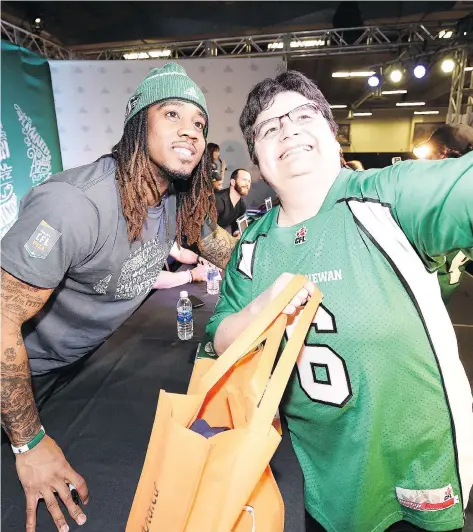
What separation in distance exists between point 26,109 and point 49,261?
692 cm

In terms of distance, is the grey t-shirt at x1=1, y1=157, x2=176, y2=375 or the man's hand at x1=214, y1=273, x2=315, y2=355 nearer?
the man's hand at x1=214, y1=273, x2=315, y2=355

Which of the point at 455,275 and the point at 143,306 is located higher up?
the point at 455,275

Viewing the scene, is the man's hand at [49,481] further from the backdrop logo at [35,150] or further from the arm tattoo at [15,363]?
the backdrop logo at [35,150]

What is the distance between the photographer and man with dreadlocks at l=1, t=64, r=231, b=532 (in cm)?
109

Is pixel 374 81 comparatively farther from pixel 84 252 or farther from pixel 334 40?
pixel 84 252

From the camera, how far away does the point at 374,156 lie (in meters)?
17.1

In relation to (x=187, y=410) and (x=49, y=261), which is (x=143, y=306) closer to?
(x=49, y=261)

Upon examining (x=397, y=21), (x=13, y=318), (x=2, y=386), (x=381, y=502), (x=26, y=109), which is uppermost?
(x=397, y=21)

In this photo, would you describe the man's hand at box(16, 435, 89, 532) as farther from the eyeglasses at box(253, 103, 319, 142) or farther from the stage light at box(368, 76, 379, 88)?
the stage light at box(368, 76, 379, 88)

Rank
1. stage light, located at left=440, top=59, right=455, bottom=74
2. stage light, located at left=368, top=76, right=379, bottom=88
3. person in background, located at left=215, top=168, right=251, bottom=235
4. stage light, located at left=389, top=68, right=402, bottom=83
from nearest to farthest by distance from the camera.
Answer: person in background, located at left=215, top=168, right=251, bottom=235 < stage light, located at left=440, top=59, right=455, bottom=74 < stage light, located at left=389, top=68, right=402, bottom=83 < stage light, located at left=368, top=76, right=379, bottom=88

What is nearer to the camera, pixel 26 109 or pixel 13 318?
pixel 13 318

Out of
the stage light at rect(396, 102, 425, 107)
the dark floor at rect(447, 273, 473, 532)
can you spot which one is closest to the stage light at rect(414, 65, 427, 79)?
the dark floor at rect(447, 273, 473, 532)

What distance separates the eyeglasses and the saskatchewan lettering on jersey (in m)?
0.44

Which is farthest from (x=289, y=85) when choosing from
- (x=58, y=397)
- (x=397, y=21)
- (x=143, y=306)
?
(x=397, y=21)
